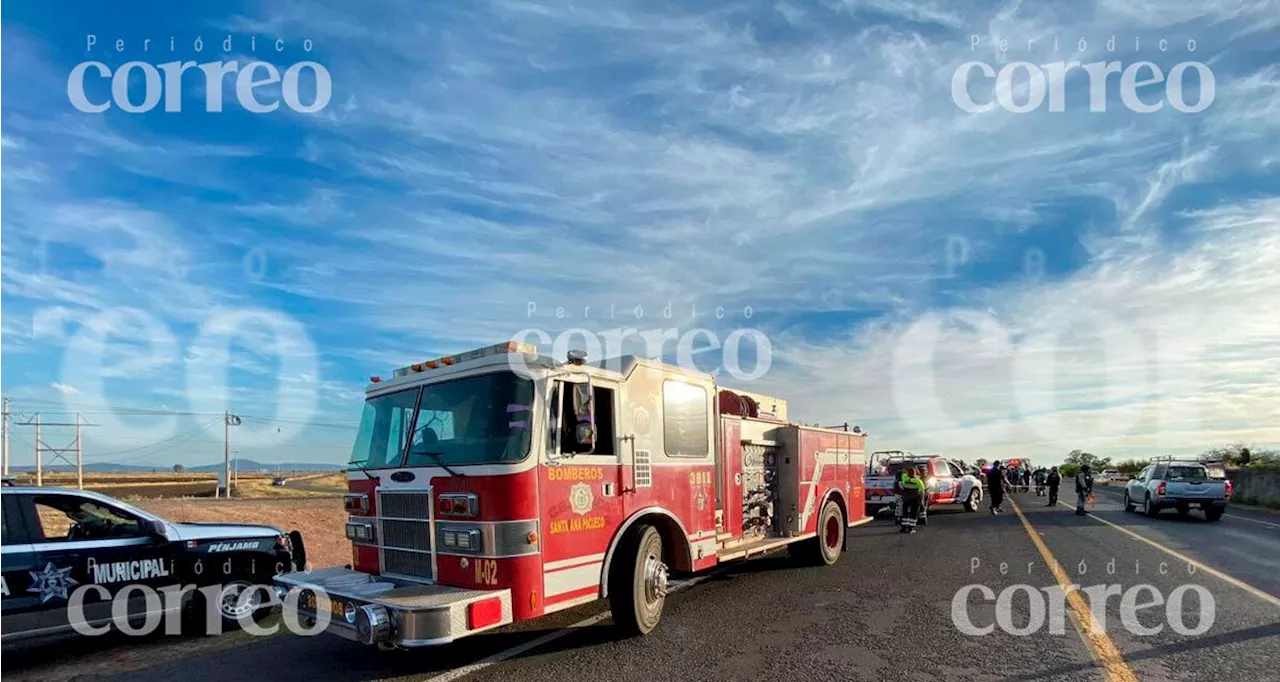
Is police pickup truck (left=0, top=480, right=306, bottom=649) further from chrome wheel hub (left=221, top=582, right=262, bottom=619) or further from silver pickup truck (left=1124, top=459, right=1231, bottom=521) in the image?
silver pickup truck (left=1124, top=459, right=1231, bottom=521)

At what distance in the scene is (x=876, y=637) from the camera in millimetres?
6824

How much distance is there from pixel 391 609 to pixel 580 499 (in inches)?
70.9

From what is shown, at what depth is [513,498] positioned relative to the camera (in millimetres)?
5883

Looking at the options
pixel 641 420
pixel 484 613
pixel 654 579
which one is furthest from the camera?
pixel 641 420

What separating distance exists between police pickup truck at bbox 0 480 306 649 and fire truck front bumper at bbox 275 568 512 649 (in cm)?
146

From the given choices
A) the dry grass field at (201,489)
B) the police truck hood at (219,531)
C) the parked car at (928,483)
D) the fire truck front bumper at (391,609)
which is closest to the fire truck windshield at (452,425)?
the fire truck front bumper at (391,609)

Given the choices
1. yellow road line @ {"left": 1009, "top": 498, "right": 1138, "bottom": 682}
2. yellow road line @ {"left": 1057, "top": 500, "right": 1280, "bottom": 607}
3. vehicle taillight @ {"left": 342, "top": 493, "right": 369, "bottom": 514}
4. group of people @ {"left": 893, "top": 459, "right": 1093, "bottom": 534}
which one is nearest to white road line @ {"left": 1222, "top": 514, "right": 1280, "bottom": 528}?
group of people @ {"left": 893, "top": 459, "right": 1093, "bottom": 534}

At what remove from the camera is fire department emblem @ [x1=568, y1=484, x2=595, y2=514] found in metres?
6.41

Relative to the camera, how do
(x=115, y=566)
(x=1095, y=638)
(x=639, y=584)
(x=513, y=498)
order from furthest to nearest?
(x=639, y=584) < (x=115, y=566) < (x=1095, y=638) < (x=513, y=498)

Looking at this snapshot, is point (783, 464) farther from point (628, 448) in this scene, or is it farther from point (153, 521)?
point (153, 521)

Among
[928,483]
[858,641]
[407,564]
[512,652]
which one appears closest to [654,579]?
[512,652]

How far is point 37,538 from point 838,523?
10103mm

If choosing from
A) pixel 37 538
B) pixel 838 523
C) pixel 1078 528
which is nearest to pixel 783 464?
pixel 838 523

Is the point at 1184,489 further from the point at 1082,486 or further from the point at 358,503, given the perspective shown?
the point at 358,503
